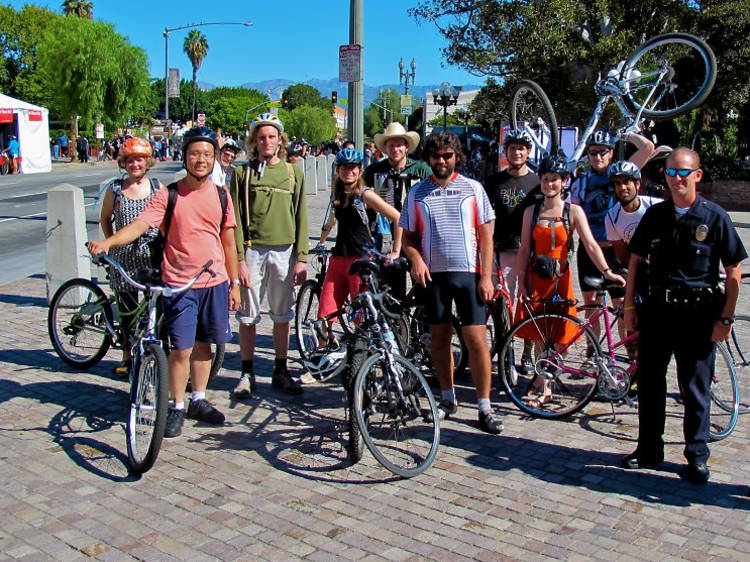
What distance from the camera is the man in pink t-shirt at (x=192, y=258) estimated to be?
500 cm

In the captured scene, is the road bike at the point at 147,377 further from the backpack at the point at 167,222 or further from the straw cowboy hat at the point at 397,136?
the straw cowboy hat at the point at 397,136

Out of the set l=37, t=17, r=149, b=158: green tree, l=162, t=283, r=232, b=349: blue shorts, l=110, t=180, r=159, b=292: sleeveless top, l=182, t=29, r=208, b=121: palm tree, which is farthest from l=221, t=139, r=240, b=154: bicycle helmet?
l=182, t=29, r=208, b=121: palm tree

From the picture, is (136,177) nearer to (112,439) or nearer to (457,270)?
Answer: (112,439)

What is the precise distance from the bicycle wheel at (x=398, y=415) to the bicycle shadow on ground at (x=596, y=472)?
0.37 metres

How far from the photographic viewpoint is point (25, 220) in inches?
744

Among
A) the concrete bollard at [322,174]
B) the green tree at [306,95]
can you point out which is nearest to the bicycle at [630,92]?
the concrete bollard at [322,174]

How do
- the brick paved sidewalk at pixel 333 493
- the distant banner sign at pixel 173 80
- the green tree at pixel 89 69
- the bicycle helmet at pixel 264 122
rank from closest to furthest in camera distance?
the brick paved sidewalk at pixel 333 493
the bicycle helmet at pixel 264 122
the green tree at pixel 89 69
the distant banner sign at pixel 173 80

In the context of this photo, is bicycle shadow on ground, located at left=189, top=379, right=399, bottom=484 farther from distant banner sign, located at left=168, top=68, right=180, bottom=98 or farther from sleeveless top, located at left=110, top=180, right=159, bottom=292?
distant banner sign, located at left=168, top=68, right=180, bottom=98

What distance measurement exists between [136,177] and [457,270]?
2.58 m

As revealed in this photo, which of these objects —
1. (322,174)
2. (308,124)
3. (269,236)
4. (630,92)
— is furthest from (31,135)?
(308,124)

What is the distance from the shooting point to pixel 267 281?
20.1ft

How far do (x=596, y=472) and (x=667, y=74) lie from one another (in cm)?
1015

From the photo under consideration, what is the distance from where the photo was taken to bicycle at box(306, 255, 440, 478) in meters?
4.57

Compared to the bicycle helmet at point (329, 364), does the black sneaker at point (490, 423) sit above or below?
below
